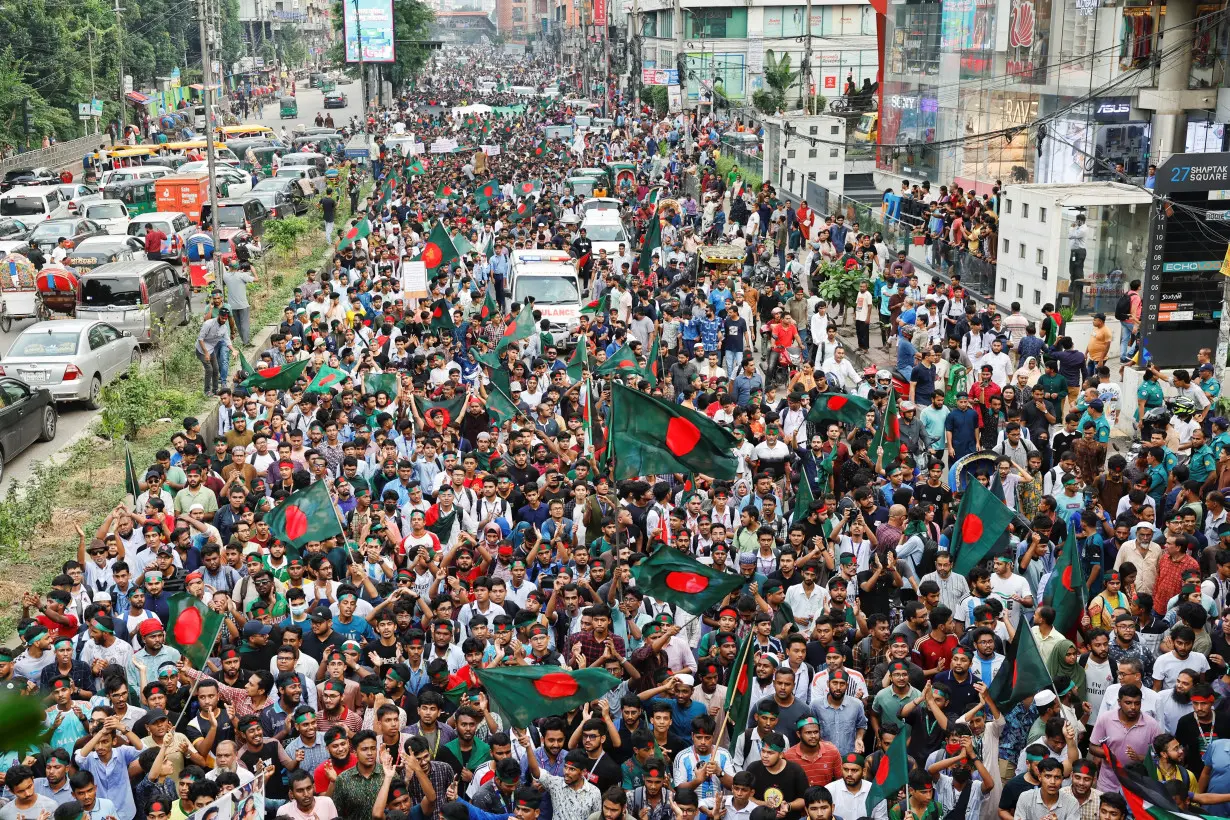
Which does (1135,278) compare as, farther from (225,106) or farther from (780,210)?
(225,106)

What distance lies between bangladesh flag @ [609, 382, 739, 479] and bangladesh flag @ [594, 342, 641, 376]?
5790mm

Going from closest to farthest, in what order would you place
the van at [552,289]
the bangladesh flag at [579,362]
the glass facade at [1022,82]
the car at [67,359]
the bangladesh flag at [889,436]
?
the bangladesh flag at [889,436] < the bangladesh flag at [579,362] < the car at [67,359] < the van at [552,289] < the glass facade at [1022,82]

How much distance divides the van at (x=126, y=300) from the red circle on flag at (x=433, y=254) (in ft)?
15.2

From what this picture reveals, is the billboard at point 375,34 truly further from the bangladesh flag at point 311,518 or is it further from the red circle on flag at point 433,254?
the bangladesh flag at point 311,518

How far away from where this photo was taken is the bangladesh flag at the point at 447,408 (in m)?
14.8

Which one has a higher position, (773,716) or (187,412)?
(773,716)

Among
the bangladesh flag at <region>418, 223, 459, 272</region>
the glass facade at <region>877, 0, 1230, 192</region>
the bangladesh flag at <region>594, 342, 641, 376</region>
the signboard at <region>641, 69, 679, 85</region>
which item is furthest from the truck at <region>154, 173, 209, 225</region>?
the bangladesh flag at <region>594, 342, 641, 376</region>

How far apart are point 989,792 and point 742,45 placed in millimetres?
72628

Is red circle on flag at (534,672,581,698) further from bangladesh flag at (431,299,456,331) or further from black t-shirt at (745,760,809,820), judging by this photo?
bangladesh flag at (431,299,456,331)

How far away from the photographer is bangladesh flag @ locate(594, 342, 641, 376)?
52.9ft

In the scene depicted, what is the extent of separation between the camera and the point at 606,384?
16312mm

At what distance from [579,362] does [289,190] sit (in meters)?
27.5

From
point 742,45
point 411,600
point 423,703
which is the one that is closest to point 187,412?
point 411,600

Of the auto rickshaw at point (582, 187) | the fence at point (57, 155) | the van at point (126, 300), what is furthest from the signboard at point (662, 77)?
the van at point (126, 300)
